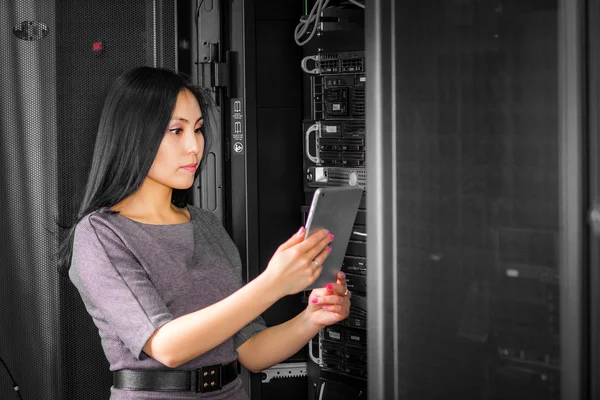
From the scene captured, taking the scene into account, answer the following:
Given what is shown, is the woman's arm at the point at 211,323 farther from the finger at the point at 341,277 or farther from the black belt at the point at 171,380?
the finger at the point at 341,277

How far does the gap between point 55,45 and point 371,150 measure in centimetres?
131

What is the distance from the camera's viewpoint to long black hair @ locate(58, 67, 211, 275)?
1843mm

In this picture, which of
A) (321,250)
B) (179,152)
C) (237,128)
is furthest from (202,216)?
(237,128)

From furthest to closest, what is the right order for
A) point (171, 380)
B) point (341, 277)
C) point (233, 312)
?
point (341, 277) < point (171, 380) < point (233, 312)

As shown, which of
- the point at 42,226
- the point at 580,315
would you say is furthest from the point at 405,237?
the point at 42,226

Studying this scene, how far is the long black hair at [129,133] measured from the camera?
1843mm

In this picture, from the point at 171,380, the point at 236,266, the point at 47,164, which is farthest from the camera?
the point at 47,164

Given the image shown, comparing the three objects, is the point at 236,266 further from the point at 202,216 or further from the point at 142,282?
the point at 142,282

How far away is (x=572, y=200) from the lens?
3.98 feet

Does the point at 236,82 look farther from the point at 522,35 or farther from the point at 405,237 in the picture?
the point at 522,35

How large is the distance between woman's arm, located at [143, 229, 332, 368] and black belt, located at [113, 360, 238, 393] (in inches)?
5.2

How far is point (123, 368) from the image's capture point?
1.82 m

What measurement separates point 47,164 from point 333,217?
3.60ft

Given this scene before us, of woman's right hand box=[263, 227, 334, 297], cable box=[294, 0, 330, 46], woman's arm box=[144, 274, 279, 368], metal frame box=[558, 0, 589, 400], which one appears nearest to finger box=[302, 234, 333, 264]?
woman's right hand box=[263, 227, 334, 297]
